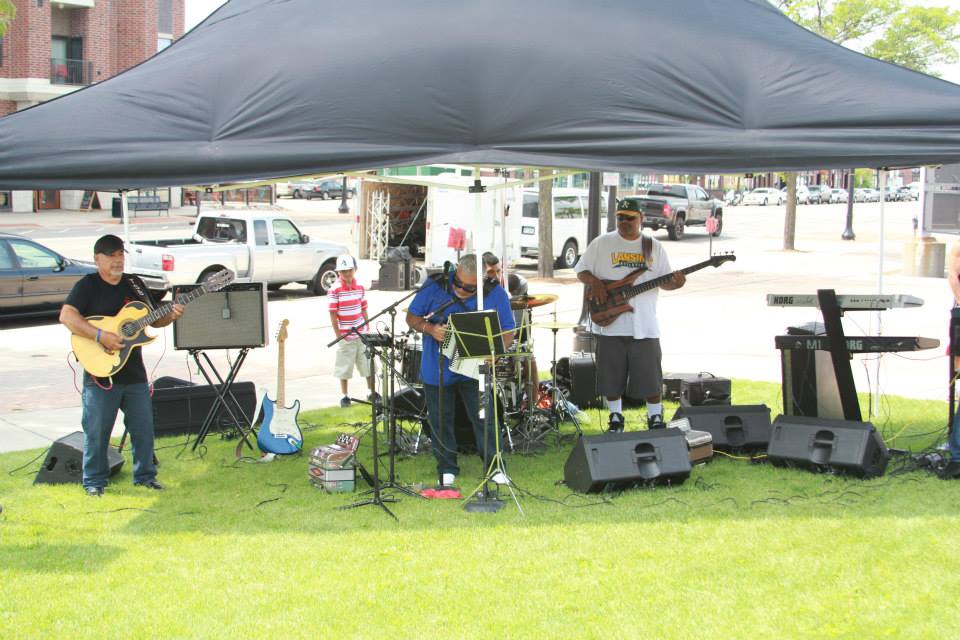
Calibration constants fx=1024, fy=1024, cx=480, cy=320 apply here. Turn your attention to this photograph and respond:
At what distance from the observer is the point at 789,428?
7.70 metres

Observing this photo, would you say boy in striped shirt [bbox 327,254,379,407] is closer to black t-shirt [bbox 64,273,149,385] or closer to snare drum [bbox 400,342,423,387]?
snare drum [bbox 400,342,423,387]

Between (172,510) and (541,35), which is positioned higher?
(541,35)

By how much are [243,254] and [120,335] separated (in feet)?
40.5

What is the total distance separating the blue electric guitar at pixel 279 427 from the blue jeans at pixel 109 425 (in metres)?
1.15

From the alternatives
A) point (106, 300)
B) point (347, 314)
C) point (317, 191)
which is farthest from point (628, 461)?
point (317, 191)

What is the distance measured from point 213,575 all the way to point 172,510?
60.3 inches

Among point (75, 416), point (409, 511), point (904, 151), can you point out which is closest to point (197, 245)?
point (75, 416)

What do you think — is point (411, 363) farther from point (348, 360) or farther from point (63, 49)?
point (63, 49)

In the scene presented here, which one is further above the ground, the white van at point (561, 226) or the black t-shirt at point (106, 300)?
the white van at point (561, 226)

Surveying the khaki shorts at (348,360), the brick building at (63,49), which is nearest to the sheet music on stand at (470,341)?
the khaki shorts at (348,360)

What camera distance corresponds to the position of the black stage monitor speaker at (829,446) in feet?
23.9

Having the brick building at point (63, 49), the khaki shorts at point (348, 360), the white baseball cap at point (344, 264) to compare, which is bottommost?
the khaki shorts at point (348, 360)

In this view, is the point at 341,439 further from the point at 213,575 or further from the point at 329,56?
the point at 329,56

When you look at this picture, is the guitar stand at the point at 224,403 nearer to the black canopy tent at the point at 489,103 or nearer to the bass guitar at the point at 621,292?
the black canopy tent at the point at 489,103
